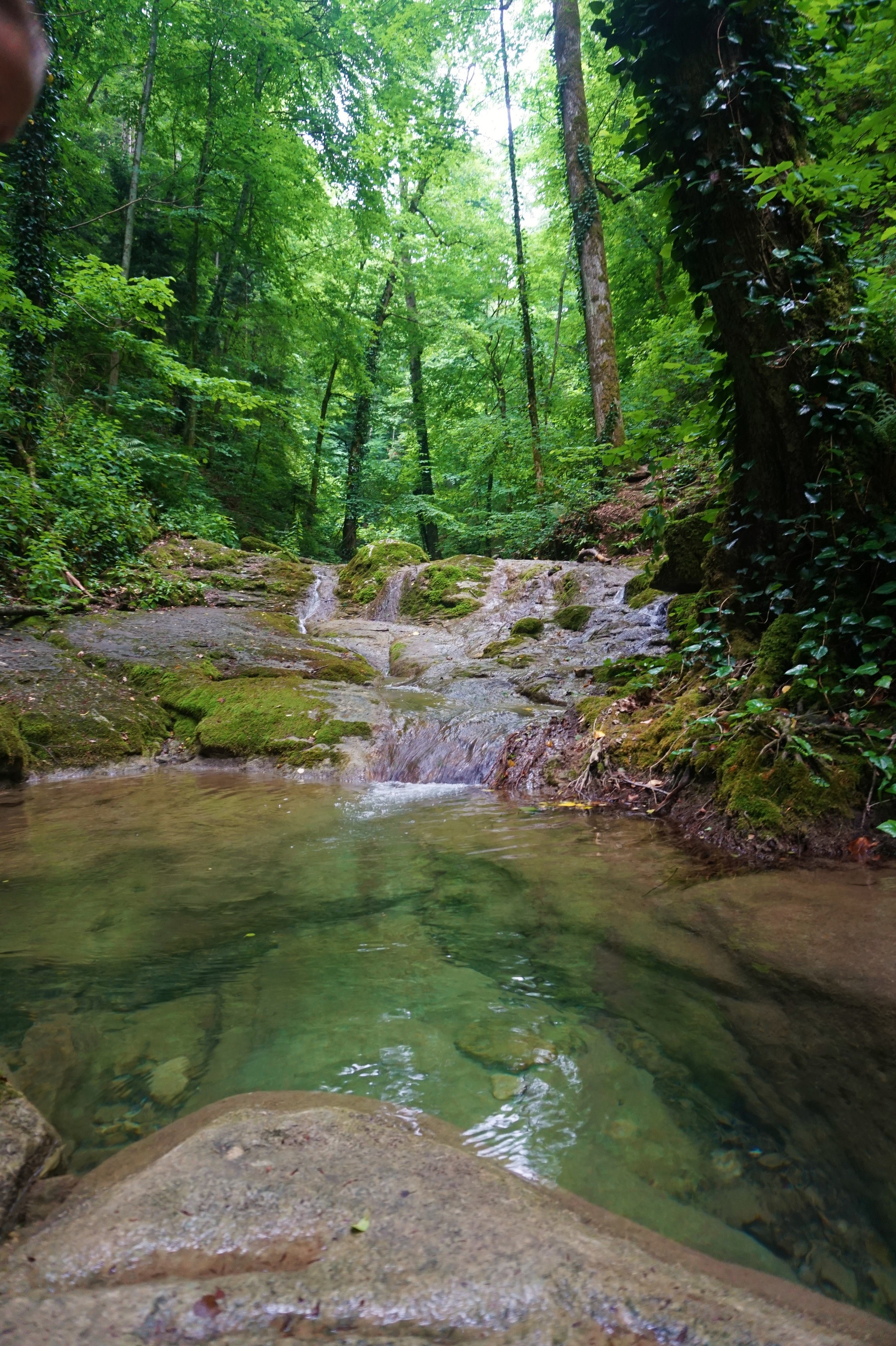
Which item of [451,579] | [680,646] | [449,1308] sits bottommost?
[449,1308]

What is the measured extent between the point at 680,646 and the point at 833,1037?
13.3 ft

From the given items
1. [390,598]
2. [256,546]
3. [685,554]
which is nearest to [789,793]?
[685,554]

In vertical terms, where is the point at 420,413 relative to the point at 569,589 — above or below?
above

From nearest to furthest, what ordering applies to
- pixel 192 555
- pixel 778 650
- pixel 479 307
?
pixel 778 650
pixel 192 555
pixel 479 307

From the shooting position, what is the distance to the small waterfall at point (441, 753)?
239 inches

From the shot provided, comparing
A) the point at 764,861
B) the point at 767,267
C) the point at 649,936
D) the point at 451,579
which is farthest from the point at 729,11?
the point at 451,579

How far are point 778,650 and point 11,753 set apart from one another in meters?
6.16

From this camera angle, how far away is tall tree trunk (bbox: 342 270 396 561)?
19.2 meters

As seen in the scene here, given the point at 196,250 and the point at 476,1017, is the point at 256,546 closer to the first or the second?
the point at 196,250

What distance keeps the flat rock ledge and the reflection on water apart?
0.20 m

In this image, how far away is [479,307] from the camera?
63.8 feet

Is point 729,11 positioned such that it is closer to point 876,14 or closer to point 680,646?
point 876,14

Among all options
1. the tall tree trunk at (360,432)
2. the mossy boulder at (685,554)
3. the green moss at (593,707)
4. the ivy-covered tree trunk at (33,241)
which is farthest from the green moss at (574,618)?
the tall tree trunk at (360,432)

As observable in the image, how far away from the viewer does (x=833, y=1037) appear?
1921 mm
